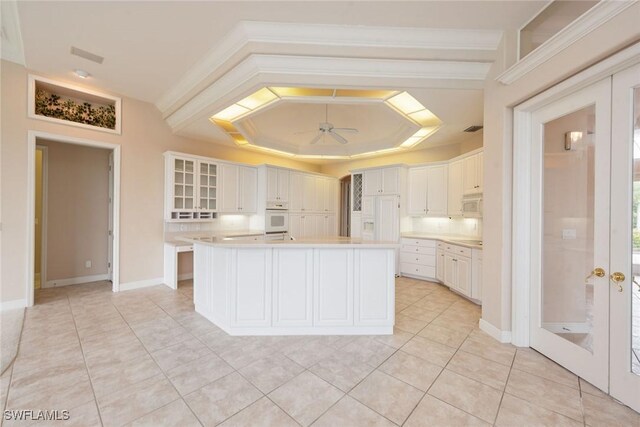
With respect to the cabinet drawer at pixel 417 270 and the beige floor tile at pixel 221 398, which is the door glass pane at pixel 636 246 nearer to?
the beige floor tile at pixel 221 398

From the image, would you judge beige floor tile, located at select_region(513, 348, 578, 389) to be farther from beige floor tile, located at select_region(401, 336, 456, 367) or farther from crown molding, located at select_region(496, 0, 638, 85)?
crown molding, located at select_region(496, 0, 638, 85)

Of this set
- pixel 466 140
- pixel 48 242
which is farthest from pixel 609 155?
pixel 48 242

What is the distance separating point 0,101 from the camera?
3328mm

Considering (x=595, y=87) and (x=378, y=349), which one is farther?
(x=378, y=349)


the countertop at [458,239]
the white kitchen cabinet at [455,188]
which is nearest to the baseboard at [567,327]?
the countertop at [458,239]

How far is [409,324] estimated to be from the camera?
3.13 metres

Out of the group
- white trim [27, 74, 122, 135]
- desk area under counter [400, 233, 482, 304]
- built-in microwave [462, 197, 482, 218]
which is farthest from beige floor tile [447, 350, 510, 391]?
white trim [27, 74, 122, 135]

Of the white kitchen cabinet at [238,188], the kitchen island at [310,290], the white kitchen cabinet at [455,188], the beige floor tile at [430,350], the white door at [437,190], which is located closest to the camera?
the beige floor tile at [430,350]

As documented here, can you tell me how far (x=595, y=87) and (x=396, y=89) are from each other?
5.67ft

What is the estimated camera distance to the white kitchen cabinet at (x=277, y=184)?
601 cm

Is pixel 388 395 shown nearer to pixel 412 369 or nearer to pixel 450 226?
pixel 412 369

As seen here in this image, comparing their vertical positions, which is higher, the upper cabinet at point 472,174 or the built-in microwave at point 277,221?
the upper cabinet at point 472,174

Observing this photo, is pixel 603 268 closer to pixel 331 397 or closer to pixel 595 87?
pixel 595 87

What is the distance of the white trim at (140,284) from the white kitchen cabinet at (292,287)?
3165 millimetres
